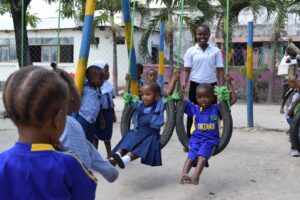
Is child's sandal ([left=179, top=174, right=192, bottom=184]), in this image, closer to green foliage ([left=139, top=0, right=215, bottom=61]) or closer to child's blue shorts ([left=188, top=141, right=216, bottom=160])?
child's blue shorts ([left=188, top=141, right=216, bottom=160])

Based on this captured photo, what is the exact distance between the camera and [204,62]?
4.93m

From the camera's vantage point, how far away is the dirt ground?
3840 millimetres

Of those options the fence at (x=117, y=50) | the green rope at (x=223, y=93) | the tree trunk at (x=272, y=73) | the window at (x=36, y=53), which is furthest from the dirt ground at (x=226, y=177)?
the window at (x=36, y=53)

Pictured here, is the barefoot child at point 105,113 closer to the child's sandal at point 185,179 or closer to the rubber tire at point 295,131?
the child's sandal at point 185,179

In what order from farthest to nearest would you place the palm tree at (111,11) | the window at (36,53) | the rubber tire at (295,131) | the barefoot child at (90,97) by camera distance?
the window at (36,53) < the palm tree at (111,11) < the rubber tire at (295,131) < the barefoot child at (90,97)

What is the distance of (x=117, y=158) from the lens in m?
3.94

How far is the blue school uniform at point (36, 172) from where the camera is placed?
4.54 feet

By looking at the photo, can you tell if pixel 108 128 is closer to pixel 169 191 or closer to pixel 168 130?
pixel 168 130

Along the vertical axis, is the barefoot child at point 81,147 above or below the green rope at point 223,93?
below

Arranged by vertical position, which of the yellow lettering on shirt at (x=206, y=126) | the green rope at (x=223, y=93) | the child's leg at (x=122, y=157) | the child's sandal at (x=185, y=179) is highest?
the green rope at (x=223, y=93)

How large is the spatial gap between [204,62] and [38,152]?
3717mm

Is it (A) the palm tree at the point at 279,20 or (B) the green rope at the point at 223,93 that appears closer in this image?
(B) the green rope at the point at 223,93

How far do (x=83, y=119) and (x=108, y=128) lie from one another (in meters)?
0.46

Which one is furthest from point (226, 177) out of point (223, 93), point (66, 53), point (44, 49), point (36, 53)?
point (36, 53)
